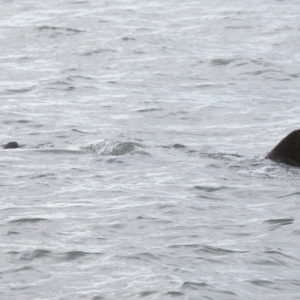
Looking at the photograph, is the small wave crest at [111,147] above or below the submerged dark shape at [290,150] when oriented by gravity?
below

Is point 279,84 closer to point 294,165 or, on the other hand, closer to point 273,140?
point 273,140

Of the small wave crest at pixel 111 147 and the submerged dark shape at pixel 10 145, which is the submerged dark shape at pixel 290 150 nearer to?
the small wave crest at pixel 111 147

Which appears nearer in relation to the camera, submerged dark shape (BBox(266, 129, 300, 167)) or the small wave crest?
submerged dark shape (BBox(266, 129, 300, 167))

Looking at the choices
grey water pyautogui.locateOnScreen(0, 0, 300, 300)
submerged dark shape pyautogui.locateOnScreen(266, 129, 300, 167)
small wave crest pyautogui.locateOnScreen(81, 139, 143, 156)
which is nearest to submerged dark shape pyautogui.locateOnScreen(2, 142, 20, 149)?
grey water pyautogui.locateOnScreen(0, 0, 300, 300)

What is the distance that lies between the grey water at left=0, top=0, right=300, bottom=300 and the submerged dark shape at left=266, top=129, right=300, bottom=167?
0.14 m

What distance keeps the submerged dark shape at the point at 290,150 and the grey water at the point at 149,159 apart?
0.14 m

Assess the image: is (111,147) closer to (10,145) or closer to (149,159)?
(149,159)

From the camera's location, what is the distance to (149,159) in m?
12.7

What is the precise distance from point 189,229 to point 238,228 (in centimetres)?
47

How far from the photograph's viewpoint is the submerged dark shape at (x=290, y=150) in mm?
11727

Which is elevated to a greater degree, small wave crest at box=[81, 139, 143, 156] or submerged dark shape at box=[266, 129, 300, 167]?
submerged dark shape at box=[266, 129, 300, 167]

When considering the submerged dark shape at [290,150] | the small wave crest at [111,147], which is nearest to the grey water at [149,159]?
the small wave crest at [111,147]

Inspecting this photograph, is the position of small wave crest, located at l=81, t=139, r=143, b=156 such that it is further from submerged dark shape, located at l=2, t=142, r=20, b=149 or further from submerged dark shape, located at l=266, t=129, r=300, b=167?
submerged dark shape, located at l=266, t=129, r=300, b=167

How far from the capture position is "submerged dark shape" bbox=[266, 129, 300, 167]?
11727 mm
